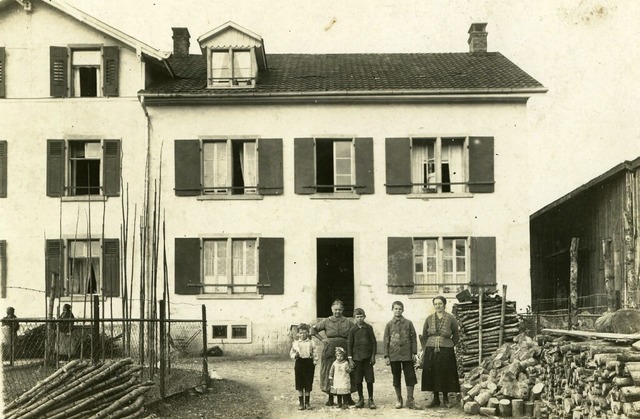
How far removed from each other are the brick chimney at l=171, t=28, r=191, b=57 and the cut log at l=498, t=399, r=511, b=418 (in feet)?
57.1

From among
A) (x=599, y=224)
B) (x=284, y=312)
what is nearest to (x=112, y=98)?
(x=284, y=312)

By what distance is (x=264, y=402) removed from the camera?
508 inches

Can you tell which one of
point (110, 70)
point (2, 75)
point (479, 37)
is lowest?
point (2, 75)

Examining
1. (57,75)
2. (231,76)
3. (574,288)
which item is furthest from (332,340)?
(57,75)

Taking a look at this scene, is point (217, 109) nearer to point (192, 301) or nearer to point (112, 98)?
point (112, 98)

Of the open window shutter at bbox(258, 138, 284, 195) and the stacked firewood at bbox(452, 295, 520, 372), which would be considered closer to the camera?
the stacked firewood at bbox(452, 295, 520, 372)

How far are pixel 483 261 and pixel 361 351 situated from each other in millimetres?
8977

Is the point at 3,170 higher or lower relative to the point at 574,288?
higher

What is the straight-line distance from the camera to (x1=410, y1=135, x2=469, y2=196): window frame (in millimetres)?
20859

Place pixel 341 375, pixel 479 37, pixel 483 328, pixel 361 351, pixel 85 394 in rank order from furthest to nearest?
pixel 479 37
pixel 483 328
pixel 361 351
pixel 341 375
pixel 85 394

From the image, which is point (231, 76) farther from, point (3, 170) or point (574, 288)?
point (574, 288)

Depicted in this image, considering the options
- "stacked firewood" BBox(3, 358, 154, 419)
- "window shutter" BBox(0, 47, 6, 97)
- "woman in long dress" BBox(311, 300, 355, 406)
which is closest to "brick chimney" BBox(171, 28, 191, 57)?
"window shutter" BBox(0, 47, 6, 97)

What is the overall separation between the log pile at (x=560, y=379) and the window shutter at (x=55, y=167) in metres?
12.4

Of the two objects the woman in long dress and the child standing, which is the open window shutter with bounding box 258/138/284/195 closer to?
the woman in long dress
